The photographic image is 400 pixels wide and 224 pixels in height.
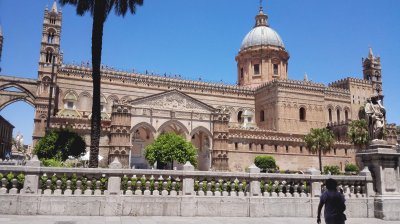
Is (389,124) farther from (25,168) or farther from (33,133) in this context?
(25,168)

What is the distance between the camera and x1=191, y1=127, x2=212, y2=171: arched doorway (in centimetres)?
4775

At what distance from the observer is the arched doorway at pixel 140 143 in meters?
44.9

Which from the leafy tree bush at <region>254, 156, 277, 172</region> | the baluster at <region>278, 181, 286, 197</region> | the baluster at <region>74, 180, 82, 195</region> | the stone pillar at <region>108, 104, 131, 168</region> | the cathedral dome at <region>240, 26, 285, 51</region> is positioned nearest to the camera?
the baluster at <region>74, 180, 82, 195</region>

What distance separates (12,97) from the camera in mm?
54875

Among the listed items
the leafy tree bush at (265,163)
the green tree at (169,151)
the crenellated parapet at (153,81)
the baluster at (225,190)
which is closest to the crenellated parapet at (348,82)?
the crenellated parapet at (153,81)

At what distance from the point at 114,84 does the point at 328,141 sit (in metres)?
32.6

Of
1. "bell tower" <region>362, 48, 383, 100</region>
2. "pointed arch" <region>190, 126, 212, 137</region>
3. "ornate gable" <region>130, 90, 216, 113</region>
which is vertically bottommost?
"pointed arch" <region>190, 126, 212, 137</region>

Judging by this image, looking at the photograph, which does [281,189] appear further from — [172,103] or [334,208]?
[172,103]

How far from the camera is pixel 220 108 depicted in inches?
2012

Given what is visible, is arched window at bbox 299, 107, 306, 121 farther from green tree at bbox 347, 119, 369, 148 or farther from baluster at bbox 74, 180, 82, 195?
baluster at bbox 74, 180, 82, 195

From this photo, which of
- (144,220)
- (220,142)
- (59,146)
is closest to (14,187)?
(144,220)

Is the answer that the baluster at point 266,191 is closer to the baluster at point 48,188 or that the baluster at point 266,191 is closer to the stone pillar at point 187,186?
the stone pillar at point 187,186

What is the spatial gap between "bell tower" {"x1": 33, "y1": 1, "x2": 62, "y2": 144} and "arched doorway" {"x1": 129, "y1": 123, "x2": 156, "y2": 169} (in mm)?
11627

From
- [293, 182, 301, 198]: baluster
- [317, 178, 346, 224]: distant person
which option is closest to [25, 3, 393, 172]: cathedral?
[293, 182, 301, 198]: baluster
